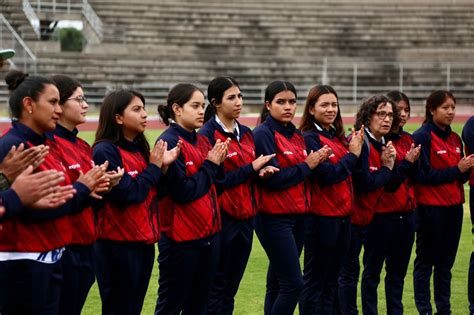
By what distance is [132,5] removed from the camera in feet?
107

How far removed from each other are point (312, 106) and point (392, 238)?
1264 mm

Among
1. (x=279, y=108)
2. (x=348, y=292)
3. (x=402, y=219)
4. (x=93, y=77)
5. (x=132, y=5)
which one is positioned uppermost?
(x=132, y=5)

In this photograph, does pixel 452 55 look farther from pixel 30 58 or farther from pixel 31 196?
pixel 31 196

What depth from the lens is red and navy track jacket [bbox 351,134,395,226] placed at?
661 cm

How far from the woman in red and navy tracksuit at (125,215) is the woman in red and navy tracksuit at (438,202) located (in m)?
2.67

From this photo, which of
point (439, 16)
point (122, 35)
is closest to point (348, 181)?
point (122, 35)

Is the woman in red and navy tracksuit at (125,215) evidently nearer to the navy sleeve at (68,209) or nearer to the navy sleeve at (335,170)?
the navy sleeve at (68,209)

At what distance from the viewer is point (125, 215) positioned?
5332 mm

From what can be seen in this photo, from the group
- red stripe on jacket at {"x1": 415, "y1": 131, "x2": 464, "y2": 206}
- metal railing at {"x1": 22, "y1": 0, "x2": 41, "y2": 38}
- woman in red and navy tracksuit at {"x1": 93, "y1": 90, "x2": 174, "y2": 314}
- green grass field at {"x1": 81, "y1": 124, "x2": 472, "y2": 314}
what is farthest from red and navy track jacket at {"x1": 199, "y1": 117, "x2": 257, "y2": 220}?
metal railing at {"x1": 22, "y1": 0, "x2": 41, "y2": 38}

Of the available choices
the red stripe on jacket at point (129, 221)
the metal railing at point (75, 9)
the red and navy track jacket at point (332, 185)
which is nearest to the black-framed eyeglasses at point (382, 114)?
the red and navy track jacket at point (332, 185)

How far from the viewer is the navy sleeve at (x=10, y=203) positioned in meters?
→ 4.06

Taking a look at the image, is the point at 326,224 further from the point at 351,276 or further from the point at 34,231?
the point at 34,231

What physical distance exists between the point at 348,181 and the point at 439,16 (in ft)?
99.0

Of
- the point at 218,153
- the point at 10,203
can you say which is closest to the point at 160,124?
the point at 218,153
